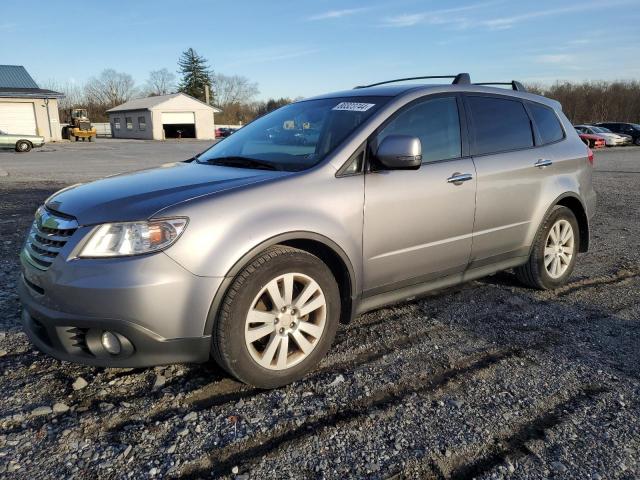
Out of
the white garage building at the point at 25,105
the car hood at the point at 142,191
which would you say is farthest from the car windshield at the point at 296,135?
the white garage building at the point at 25,105

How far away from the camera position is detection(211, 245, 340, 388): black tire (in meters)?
2.69

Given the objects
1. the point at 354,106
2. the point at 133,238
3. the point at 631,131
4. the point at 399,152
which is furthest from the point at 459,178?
the point at 631,131

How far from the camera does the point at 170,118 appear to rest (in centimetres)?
5462

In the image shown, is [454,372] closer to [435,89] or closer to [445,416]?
[445,416]

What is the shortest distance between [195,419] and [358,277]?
1281 mm

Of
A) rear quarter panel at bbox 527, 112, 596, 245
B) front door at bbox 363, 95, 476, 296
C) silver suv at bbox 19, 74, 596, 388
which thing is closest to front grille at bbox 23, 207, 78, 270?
silver suv at bbox 19, 74, 596, 388

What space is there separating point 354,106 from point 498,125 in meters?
1.33

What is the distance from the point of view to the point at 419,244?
3.51 metres

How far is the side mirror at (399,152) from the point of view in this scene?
123 inches

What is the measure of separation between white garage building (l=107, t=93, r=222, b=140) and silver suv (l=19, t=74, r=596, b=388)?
53.1 m

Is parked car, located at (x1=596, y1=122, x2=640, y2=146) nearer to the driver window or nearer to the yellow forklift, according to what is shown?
the driver window

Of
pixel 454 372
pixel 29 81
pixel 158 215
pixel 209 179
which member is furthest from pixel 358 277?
pixel 29 81

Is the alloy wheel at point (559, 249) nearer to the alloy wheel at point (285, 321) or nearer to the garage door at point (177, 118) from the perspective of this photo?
the alloy wheel at point (285, 321)

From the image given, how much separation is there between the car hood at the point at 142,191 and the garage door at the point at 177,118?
2142 inches
